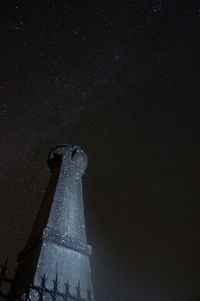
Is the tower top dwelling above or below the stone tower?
above

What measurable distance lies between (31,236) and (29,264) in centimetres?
128

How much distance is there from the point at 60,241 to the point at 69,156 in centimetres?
431

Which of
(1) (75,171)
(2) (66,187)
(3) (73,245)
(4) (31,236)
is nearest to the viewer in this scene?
(3) (73,245)

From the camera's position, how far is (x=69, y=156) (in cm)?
1148

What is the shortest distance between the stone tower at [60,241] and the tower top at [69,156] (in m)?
0.66

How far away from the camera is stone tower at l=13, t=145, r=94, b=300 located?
7.18 metres

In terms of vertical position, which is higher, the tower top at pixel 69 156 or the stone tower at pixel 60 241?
the tower top at pixel 69 156

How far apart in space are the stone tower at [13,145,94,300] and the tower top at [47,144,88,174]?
2.18 ft

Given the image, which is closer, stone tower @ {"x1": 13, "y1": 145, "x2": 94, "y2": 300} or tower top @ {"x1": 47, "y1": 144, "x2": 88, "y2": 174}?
stone tower @ {"x1": 13, "y1": 145, "x2": 94, "y2": 300}

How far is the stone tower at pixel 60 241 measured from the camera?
7176 mm

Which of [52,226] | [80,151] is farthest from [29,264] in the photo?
[80,151]

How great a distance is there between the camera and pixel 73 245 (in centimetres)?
804

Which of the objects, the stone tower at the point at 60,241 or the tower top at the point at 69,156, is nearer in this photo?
the stone tower at the point at 60,241

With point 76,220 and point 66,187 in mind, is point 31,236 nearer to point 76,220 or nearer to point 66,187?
point 76,220
